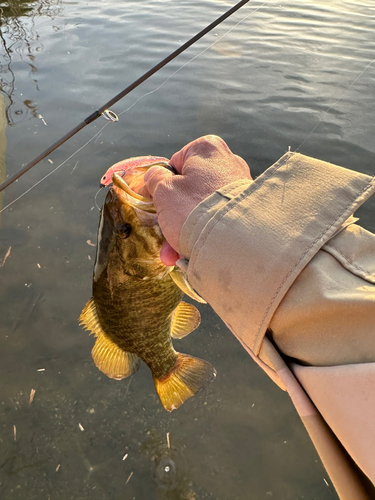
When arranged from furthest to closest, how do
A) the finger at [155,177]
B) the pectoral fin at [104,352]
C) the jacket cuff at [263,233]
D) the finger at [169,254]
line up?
the pectoral fin at [104,352] < the finger at [169,254] < the finger at [155,177] < the jacket cuff at [263,233]

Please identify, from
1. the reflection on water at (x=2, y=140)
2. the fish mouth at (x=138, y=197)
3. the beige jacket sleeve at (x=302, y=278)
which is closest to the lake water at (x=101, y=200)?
the reflection on water at (x=2, y=140)

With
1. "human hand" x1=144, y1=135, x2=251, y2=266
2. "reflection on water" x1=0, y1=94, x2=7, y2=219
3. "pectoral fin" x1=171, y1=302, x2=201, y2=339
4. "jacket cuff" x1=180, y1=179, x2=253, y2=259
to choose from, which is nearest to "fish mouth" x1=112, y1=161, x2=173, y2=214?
"human hand" x1=144, y1=135, x2=251, y2=266

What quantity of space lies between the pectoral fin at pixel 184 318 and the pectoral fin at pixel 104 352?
413 mm

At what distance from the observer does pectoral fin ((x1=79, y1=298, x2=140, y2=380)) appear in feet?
7.49

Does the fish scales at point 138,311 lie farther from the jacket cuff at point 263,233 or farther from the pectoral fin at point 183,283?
the jacket cuff at point 263,233

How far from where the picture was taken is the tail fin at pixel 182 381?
2.48m

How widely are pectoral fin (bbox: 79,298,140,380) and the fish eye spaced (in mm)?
608

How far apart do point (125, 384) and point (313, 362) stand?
2.22 meters

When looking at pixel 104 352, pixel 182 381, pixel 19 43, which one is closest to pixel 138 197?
pixel 104 352

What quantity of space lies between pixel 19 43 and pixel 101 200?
6143 mm

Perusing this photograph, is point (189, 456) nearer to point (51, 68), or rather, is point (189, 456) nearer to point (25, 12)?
point (51, 68)

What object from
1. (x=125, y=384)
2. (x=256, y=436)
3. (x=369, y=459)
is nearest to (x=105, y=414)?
(x=125, y=384)

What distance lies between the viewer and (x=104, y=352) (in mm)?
2350

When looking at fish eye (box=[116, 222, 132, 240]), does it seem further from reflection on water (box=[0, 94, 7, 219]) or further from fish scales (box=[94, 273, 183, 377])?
reflection on water (box=[0, 94, 7, 219])
